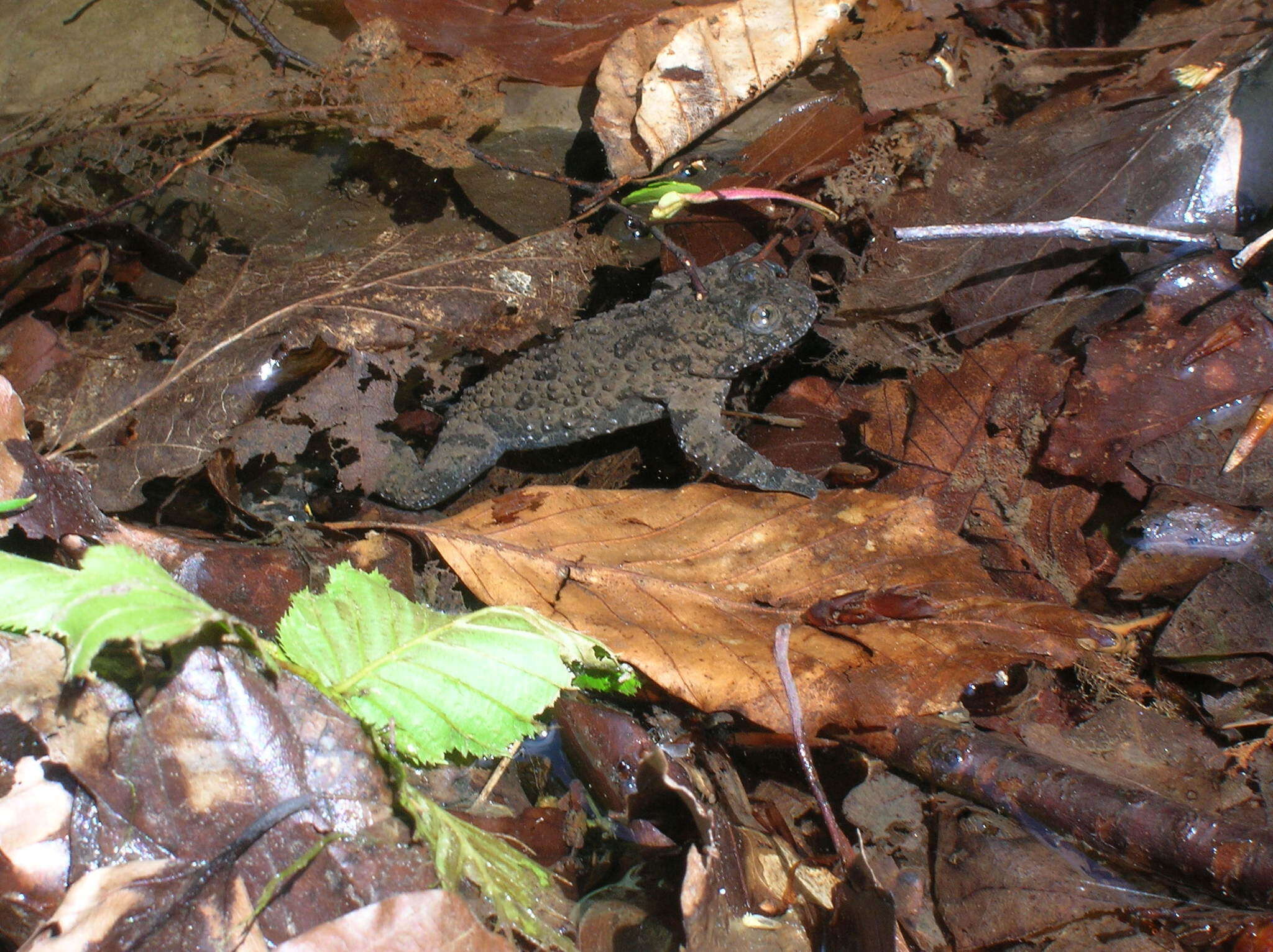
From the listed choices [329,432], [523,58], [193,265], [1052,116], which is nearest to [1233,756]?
[1052,116]

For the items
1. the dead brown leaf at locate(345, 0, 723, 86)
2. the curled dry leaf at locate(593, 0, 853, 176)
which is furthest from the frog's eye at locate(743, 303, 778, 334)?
the dead brown leaf at locate(345, 0, 723, 86)

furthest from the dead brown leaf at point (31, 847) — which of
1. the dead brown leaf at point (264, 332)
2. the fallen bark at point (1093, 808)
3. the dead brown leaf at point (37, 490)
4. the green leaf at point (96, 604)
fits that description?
the fallen bark at point (1093, 808)

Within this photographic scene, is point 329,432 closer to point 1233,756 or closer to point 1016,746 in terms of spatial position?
point 1016,746

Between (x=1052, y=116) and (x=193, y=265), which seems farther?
(x=193, y=265)

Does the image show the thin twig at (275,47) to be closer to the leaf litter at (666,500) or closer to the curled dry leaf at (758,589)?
the leaf litter at (666,500)

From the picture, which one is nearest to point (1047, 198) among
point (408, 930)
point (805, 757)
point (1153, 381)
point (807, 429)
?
point (1153, 381)

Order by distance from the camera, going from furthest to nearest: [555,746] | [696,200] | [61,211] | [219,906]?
[61,211]
[696,200]
[555,746]
[219,906]

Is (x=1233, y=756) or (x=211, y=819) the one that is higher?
(x=211, y=819)
